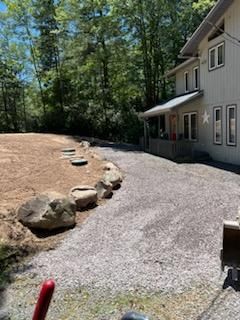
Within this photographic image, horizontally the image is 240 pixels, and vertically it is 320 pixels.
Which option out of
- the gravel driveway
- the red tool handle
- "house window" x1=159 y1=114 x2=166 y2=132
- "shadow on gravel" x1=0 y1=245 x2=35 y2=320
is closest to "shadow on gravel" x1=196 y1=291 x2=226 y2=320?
the gravel driveway

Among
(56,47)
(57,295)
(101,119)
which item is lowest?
(57,295)

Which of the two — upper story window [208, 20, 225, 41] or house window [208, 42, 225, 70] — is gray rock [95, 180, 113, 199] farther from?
upper story window [208, 20, 225, 41]

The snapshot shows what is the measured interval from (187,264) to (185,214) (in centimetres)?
246

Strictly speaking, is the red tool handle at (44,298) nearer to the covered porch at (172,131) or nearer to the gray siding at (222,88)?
the gray siding at (222,88)

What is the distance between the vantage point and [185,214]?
7836mm

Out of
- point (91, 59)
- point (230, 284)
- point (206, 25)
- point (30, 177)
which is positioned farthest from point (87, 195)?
point (91, 59)

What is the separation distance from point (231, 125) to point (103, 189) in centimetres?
702

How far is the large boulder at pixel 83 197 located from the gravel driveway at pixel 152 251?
0.34 metres

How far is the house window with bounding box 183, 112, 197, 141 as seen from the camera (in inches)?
705

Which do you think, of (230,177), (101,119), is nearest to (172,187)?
(230,177)

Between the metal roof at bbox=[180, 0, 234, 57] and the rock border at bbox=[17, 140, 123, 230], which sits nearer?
the rock border at bbox=[17, 140, 123, 230]

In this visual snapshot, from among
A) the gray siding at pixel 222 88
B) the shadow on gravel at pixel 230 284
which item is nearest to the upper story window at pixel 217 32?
the gray siding at pixel 222 88

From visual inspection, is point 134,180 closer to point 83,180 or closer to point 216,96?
point 83,180

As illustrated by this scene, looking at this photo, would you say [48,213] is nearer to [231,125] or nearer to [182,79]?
[231,125]
